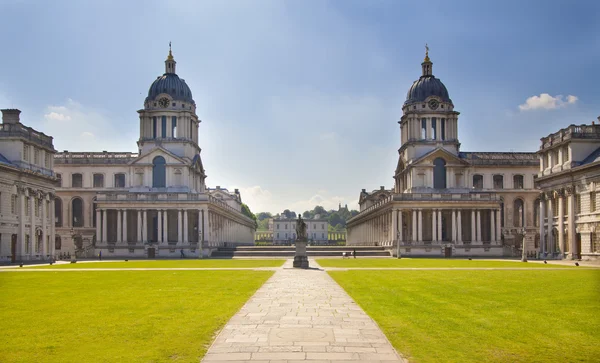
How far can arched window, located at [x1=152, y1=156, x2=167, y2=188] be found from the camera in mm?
90750

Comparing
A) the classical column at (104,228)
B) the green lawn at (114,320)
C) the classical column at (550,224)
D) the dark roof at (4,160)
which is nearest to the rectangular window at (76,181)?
the classical column at (104,228)

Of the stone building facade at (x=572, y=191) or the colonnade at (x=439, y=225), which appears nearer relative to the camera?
the stone building facade at (x=572, y=191)

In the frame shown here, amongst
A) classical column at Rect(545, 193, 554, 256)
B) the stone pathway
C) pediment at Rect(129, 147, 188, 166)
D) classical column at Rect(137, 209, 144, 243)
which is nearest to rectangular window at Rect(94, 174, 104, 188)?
pediment at Rect(129, 147, 188, 166)

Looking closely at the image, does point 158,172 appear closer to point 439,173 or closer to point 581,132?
point 439,173

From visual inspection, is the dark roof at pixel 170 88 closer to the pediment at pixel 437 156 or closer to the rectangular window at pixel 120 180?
the rectangular window at pixel 120 180

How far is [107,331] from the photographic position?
15797 mm

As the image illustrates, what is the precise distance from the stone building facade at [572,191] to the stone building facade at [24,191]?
6005cm

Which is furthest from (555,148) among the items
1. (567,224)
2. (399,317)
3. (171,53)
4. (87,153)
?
(87,153)

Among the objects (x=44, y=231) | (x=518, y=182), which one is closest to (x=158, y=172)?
(x=44, y=231)

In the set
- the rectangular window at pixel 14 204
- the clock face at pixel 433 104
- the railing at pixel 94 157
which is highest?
the clock face at pixel 433 104

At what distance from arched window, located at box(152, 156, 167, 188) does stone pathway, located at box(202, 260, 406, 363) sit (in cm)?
7079

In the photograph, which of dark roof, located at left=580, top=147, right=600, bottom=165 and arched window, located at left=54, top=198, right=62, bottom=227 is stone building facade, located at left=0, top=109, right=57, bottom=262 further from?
dark roof, located at left=580, top=147, right=600, bottom=165

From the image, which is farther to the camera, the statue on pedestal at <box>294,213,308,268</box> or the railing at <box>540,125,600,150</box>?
the railing at <box>540,125,600,150</box>

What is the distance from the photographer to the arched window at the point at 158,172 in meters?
90.8
